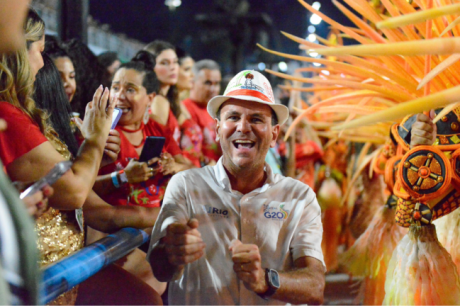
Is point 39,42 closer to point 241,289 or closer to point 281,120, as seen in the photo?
point 281,120

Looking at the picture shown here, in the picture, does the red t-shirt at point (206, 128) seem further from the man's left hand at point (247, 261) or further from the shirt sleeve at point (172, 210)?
the man's left hand at point (247, 261)

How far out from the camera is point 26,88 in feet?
3.94

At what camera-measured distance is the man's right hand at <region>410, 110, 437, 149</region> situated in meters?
1.45

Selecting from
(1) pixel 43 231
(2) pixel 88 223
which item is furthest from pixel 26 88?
(2) pixel 88 223

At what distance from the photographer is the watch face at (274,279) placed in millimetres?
1164

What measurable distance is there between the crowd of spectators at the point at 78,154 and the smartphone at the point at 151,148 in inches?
0.9

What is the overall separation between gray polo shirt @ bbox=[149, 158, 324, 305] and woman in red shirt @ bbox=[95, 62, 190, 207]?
411 mm

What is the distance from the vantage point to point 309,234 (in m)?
1.34

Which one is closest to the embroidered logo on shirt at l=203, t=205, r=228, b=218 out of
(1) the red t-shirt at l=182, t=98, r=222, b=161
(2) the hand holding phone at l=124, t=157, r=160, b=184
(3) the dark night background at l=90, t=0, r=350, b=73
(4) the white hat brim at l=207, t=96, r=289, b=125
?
(4) the white hat brim at l=207, t=96, r=289, b=125

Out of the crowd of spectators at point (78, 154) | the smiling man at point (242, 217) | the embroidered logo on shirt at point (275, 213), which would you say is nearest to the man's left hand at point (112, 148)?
the crowd of spectators at point (78, 154)

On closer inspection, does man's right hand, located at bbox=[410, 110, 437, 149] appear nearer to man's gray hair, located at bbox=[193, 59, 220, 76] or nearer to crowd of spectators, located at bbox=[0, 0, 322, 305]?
crowd of spectators, located at bbox=[0, 0, 322, 305]

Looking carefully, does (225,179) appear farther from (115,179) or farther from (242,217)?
(115,179)

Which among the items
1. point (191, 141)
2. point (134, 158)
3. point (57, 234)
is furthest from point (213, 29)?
→ point (57, 234)

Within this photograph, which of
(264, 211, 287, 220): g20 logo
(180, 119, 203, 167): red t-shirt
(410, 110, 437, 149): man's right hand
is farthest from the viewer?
(180, 119, 203, 167): red t-shirt
